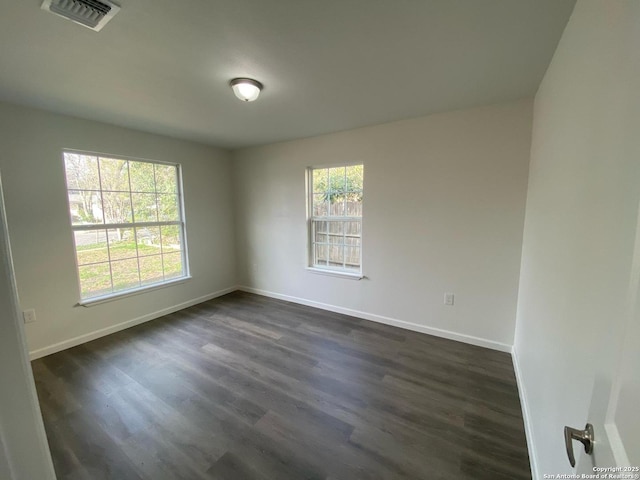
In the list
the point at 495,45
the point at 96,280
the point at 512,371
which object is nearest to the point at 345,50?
the point at 495,45

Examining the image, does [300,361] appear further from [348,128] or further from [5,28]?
[5,28]

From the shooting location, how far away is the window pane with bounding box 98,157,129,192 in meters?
3.04

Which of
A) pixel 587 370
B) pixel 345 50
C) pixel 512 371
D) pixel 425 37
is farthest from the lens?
pixel 512 371

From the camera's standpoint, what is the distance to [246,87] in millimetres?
2000

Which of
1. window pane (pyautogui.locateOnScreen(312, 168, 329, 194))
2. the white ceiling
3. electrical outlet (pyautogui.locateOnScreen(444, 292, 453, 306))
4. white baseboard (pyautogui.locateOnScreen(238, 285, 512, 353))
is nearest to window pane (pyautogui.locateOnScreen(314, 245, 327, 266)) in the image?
white baseboard (pyautogui.locateOnScreen(238, 285, 512, 353))

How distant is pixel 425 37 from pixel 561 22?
0.67 meters

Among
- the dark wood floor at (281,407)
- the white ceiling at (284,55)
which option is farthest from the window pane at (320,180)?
the dark wood floor at (281,407)

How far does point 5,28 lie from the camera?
4.54 ft

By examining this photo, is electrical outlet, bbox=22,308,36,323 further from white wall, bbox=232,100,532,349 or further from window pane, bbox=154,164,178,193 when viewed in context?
white wall, bbox=232,100,532,349

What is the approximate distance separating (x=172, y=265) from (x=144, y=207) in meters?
0.89

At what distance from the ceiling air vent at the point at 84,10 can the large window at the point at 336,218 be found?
8.43 ft

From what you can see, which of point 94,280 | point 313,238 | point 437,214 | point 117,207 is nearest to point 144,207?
point 117,207

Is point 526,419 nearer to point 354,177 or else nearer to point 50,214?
point 354,177

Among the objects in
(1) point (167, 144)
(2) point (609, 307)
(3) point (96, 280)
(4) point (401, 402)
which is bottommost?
(4) point (401, 402)
